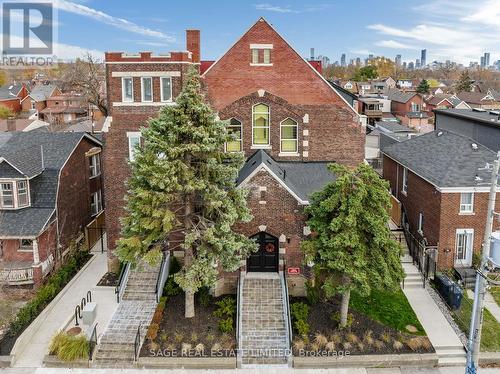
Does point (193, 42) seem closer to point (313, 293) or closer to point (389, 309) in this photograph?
point (313, 293)

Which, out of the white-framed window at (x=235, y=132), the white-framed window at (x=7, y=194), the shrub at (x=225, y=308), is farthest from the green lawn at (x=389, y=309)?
the white-framed window at (x=7, y=194)

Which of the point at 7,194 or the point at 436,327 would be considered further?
the point at 7,194

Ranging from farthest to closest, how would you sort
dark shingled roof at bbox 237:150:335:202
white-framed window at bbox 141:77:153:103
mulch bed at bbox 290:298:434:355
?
white-framed window at bbox 141:77:153:103 < dark shingled roof at bbox 237:150:335:202 < mulch bed at bbox 290:298:434:355

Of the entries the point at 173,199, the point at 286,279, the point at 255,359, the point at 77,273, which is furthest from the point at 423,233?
the point at 77,273

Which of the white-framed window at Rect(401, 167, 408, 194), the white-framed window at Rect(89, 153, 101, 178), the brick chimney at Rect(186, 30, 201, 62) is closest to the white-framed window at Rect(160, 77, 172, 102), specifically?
the brick chimney at Rect(186, 30, 201, 62)

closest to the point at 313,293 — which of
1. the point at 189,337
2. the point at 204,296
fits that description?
the point at 204,296

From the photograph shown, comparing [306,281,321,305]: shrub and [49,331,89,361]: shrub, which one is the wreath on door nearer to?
[306,281,321,305]: shrub

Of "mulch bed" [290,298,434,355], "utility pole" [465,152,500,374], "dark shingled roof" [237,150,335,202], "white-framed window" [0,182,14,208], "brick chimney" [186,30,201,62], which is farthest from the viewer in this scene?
"brick chimney" [186,30,201,62]
